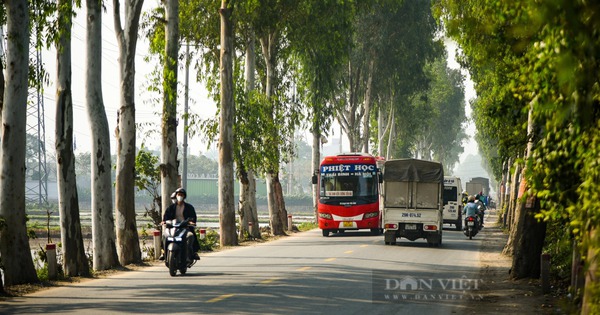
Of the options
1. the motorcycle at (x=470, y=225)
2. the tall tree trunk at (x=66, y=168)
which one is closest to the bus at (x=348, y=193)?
the motorcycle at (x=470, y=225)

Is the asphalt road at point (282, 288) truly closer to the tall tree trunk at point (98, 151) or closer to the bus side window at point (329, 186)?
the tall tree trunk at point (98, 151)

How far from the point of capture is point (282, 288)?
1680cm

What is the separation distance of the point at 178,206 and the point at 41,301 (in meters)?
5.17

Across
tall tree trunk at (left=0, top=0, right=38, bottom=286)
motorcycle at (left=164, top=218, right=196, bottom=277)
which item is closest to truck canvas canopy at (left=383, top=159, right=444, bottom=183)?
motorcycle at (left=164, top=218, right=196, bottom=277)

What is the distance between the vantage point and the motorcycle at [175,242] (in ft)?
63.5

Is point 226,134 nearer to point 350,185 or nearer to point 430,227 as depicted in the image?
point 430,227

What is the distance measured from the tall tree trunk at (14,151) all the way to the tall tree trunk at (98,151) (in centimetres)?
392

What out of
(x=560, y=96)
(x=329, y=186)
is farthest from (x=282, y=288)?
(x=329, y=186)

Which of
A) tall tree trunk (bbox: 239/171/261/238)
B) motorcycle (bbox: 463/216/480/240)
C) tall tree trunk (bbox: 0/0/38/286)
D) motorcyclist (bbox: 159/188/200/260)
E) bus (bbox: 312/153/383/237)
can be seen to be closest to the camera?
tall tree trunk (bbox: 0/0/38/286)

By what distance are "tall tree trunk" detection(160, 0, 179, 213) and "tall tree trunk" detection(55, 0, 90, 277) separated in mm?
6730

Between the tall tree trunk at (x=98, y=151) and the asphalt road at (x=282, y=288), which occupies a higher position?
the tall tree trunk at (x=98, y=151)

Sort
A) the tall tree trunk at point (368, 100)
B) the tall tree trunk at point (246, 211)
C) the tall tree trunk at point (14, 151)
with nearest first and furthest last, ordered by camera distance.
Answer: the tall tree trunk at point (14, 151) → the tall tree trunk at point (246, 211) → the tall tree trunk at point (368, 100)

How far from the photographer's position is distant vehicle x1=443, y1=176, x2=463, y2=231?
47.7 meters

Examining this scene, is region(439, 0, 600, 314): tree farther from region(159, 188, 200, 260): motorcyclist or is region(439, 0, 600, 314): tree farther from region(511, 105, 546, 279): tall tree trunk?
region(159, 188, 200, 260): motorcyclist
